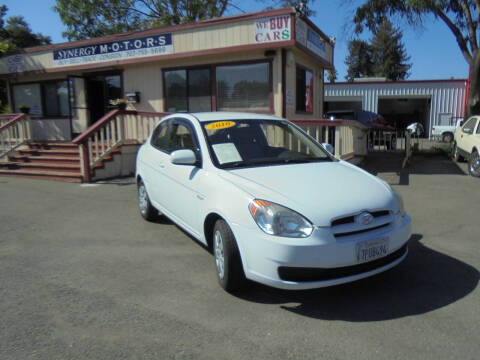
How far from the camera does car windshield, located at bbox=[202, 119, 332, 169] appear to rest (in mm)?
4086

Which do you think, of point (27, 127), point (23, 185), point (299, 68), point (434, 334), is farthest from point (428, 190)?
point (27, 127)

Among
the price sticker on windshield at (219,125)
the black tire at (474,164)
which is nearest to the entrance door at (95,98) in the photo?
the price sticker on windshield at (219,125)

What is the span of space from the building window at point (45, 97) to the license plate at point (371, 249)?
13066mm

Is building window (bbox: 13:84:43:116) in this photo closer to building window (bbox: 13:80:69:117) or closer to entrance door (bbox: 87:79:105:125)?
building window (bbox: 13:80:69:117)

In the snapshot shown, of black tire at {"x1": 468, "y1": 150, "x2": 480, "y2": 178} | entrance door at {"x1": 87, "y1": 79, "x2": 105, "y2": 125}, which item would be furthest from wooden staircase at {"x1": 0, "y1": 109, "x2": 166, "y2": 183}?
black tire at {"x1": 468, "y1": 150, "x2": 480, "y2": 178}

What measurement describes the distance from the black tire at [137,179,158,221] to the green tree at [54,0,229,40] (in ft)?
65.1

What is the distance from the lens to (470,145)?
10.5 m

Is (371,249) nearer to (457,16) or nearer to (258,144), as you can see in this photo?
(258,144)

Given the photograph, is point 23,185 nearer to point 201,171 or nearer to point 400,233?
point 201,171

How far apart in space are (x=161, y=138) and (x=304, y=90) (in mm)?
7200

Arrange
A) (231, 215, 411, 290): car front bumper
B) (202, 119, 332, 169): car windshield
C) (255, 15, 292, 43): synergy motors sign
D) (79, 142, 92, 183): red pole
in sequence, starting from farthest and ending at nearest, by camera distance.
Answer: (79, 142, 92, 183): red pole, (255, 15, 292, 43): synergy motors sign, (202, 119, 332, 169): car windshield, (231, 215, 411, 290): car front bumper

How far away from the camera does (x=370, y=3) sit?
54.5ft

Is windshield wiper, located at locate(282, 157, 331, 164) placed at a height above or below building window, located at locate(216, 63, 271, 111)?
below

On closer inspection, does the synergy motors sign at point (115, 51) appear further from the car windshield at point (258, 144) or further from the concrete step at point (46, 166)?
the car windshield at point (258, 144)
